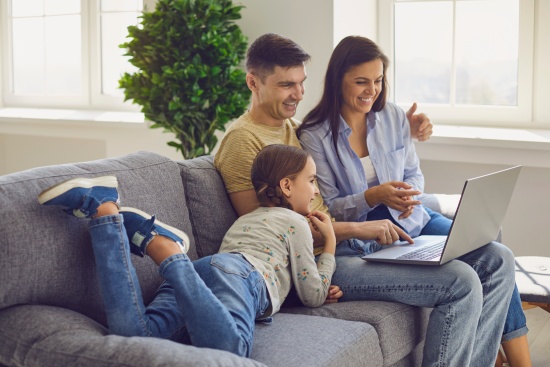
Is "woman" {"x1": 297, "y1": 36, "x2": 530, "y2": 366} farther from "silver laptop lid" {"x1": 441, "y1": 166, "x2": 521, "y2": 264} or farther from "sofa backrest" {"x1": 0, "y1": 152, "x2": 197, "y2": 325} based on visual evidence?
"sofa backrest" {"x1": 0, "y1": 152, "x2": 197, "y2": 325}

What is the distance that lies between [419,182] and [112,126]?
2562 mm

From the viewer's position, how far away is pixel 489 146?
12.8ft

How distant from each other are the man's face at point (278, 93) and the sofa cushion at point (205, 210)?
298mm

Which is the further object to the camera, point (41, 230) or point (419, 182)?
point (419, 182)

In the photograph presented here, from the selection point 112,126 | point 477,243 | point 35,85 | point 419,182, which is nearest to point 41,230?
point 477,243

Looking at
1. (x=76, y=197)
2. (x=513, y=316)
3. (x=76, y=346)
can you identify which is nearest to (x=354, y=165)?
(x=513, y=316)

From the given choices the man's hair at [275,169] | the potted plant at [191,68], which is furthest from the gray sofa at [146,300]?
the potted plant at [191,68]

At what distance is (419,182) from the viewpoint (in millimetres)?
3141

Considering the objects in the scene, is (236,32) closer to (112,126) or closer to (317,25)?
(317,25)

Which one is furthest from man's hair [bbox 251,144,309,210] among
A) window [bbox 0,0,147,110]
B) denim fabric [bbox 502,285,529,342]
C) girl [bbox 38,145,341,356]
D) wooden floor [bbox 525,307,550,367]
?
window [bbox 0,0,147,110]

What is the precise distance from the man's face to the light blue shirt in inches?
6.2

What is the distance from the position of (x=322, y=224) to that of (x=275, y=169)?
9.0 inches

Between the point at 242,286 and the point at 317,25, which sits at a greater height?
the point at 317,25

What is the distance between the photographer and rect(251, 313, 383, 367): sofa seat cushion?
2029 mm
